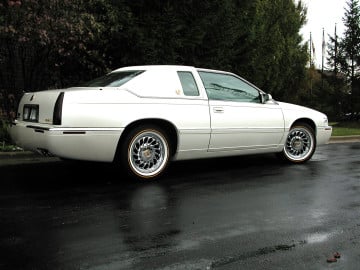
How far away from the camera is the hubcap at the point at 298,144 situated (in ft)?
26.7

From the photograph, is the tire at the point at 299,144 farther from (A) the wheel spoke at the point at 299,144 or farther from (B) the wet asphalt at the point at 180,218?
(B) the wet asphalt at the point at 180,218

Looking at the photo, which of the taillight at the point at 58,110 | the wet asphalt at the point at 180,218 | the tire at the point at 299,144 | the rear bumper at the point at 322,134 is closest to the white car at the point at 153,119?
the taillight at the point at 58,110

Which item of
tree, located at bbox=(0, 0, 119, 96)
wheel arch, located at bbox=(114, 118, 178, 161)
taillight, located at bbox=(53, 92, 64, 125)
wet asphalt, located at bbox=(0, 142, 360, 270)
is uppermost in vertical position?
tree, located at bbox=(0, 0, 119, 96)

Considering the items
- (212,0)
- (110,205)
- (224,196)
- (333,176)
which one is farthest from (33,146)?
(212,0)

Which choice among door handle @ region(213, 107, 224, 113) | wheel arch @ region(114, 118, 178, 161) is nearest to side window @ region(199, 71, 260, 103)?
door handle @ region(213, 107, 224, 113)

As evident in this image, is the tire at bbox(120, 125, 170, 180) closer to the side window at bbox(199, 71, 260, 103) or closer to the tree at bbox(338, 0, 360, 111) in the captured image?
the side window at bbox(199, 71, 260, 103)

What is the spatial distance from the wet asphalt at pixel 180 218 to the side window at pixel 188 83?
122 centimetres

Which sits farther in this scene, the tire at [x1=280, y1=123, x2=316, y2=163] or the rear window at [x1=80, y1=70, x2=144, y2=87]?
the tire at [x1=280, y1=123, x2=316, y2=163]

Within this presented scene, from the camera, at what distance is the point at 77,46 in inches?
412

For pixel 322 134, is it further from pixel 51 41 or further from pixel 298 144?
pixel 51 41

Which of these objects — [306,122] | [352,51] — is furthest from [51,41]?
[352,51]

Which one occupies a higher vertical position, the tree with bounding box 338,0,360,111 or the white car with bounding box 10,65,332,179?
the tree with bounding box 338,0,360,111

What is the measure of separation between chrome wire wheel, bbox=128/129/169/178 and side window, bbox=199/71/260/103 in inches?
42.1

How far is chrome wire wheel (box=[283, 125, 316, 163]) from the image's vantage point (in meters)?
8.12
